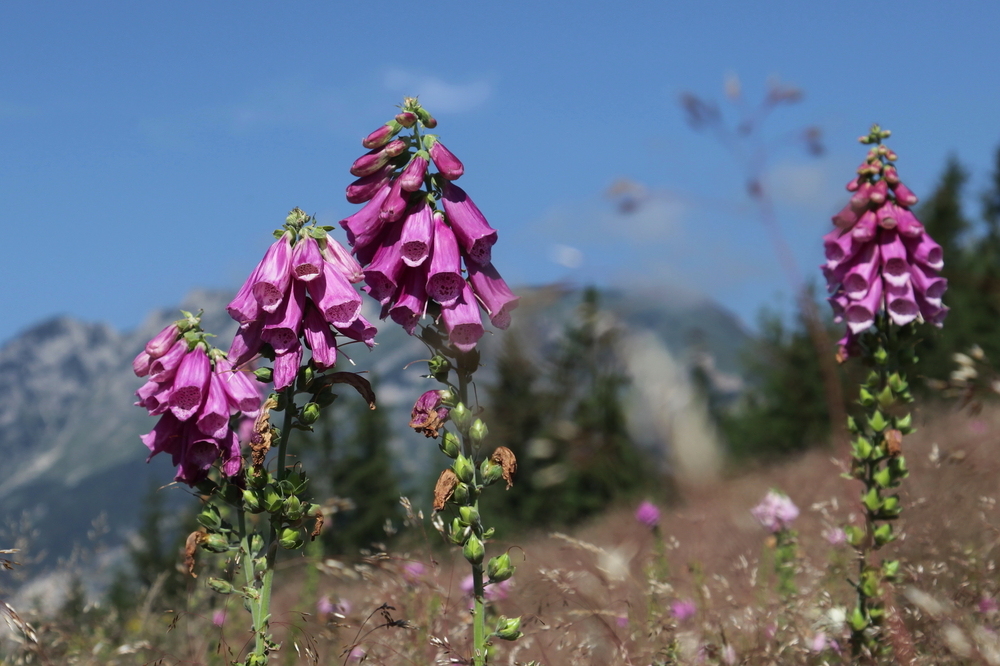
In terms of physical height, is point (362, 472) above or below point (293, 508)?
above

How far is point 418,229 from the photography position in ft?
9.87

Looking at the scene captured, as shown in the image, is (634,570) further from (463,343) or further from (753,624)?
(463,343)

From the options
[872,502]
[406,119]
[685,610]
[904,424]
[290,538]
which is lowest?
[290,538]

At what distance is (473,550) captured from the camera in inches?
113

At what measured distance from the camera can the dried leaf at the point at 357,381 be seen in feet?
10.2

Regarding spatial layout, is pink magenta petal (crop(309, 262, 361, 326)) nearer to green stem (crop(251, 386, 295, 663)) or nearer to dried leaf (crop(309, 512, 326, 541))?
green stem (crop(251, 386, 295, 663))

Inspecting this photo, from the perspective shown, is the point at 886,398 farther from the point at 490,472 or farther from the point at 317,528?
the point at 317,528

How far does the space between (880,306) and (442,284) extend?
2.44m

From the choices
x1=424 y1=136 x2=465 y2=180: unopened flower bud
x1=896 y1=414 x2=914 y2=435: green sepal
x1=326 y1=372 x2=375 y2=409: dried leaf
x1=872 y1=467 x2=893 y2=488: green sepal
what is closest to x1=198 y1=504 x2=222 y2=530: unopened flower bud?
x1=326 y1=372 x2=375 y2=409: dried leaf

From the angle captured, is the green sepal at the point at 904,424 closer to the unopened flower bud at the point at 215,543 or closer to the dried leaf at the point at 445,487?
the dried leaf at the point at 445,487

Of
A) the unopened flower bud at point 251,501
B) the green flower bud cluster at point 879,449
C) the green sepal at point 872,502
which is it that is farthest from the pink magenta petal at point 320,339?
the green sepal at point 872,502

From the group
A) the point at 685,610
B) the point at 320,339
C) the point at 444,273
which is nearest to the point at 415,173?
the point at 444,273

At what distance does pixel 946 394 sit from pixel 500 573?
2.61m

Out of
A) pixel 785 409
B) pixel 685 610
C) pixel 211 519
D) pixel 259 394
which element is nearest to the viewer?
pixel 211 519
